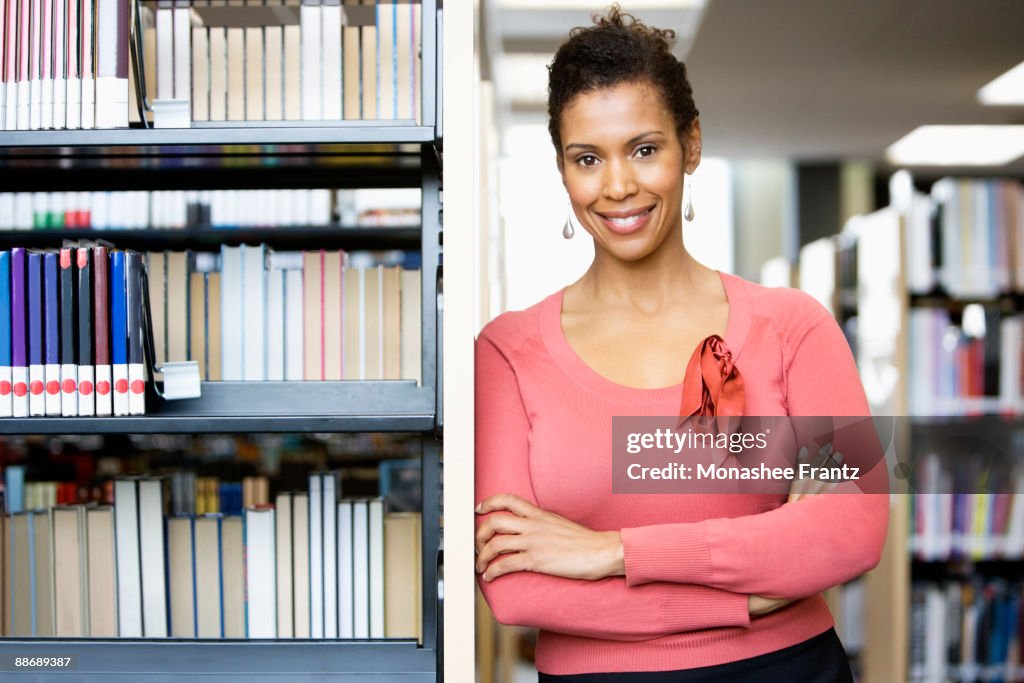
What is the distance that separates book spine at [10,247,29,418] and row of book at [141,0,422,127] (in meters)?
0.37

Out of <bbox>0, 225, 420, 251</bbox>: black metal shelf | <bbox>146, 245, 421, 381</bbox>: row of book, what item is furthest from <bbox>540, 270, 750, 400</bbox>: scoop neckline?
<bbox>0, 225, 420, 251</bbox>: black metal shelf

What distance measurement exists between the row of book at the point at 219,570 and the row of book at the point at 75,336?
0.25 meters

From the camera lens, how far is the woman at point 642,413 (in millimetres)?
1222

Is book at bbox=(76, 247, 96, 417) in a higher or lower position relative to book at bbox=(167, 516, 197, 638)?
higher

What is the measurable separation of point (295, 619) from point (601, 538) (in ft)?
1.97

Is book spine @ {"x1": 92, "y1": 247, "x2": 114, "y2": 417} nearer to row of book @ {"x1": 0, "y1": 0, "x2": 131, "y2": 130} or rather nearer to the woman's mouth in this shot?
row of book @ {"x1": 0, "y1": 0, "x2": 131, "y2": 130}

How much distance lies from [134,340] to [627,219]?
799 millimetres

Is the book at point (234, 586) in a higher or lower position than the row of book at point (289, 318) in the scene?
lower

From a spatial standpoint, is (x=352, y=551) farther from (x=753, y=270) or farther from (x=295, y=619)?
(x=753, y=270)

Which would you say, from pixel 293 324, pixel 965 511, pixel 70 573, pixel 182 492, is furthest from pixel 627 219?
pixel 182 492

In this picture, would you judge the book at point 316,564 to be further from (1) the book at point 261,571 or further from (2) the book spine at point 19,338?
(2) the book spine at point 19,338

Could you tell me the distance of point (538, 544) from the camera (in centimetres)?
124

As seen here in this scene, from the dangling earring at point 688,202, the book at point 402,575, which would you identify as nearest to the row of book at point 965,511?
the dangling earring at point 688,202

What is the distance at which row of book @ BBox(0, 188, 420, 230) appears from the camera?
3.30 meters
